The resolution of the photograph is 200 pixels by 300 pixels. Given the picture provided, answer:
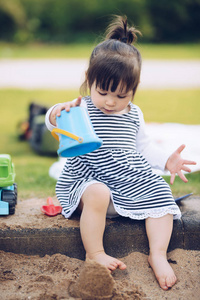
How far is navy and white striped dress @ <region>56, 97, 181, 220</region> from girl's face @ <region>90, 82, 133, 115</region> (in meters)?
0.15

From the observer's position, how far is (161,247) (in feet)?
5.82

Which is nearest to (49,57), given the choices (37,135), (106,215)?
(37,135)

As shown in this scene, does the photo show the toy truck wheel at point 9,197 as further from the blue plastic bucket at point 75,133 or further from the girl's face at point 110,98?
the girl's face at point 110,98

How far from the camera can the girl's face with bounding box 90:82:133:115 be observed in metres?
1.86

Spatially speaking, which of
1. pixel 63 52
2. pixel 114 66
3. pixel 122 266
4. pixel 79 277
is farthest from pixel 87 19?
pixel 79 277

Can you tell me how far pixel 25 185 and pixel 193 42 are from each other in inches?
634

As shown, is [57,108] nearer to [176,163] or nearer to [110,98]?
[110,98]

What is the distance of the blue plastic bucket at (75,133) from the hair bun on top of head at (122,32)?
516mm

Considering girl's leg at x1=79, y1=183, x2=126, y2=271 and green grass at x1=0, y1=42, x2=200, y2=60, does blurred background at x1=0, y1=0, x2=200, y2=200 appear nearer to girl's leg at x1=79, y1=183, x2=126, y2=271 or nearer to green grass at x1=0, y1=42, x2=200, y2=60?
green grass at x1=0, y1=42, x2=200, y2=60

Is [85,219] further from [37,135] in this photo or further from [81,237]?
[37,135]

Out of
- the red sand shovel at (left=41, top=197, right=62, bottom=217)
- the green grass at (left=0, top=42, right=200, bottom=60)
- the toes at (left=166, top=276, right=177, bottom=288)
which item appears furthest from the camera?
the green grass at (left=0, top=42, right=200, bottom=60)

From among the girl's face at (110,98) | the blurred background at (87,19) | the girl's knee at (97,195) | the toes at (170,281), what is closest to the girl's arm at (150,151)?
the girl's face at (110,98)

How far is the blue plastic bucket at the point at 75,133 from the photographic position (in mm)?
1634

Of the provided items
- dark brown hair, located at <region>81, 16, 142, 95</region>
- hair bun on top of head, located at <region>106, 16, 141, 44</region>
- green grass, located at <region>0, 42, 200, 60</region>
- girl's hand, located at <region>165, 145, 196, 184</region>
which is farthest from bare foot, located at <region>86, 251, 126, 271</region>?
green grass, located at <region>0, 42, 200, 60</region>
